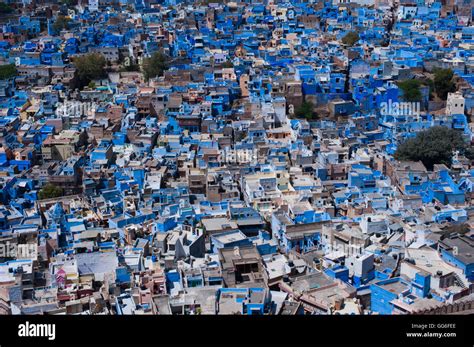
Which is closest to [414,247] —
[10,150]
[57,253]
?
[57,253]

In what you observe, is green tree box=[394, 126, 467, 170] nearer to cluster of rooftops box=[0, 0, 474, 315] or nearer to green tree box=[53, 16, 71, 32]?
cluster of rooftops box=[0, 0, 474, 315]

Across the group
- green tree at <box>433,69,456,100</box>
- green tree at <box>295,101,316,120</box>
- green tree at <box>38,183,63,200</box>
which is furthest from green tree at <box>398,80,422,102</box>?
green tree at <box>38,183,63,200</box>

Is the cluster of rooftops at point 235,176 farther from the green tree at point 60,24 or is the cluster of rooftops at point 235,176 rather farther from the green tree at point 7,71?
the green tree at point 60,24

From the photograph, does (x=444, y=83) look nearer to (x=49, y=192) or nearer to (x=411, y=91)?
(x=411, y=91)

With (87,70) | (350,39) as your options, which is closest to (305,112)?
(350,39)

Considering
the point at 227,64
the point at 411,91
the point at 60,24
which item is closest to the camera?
the point at 411,91
